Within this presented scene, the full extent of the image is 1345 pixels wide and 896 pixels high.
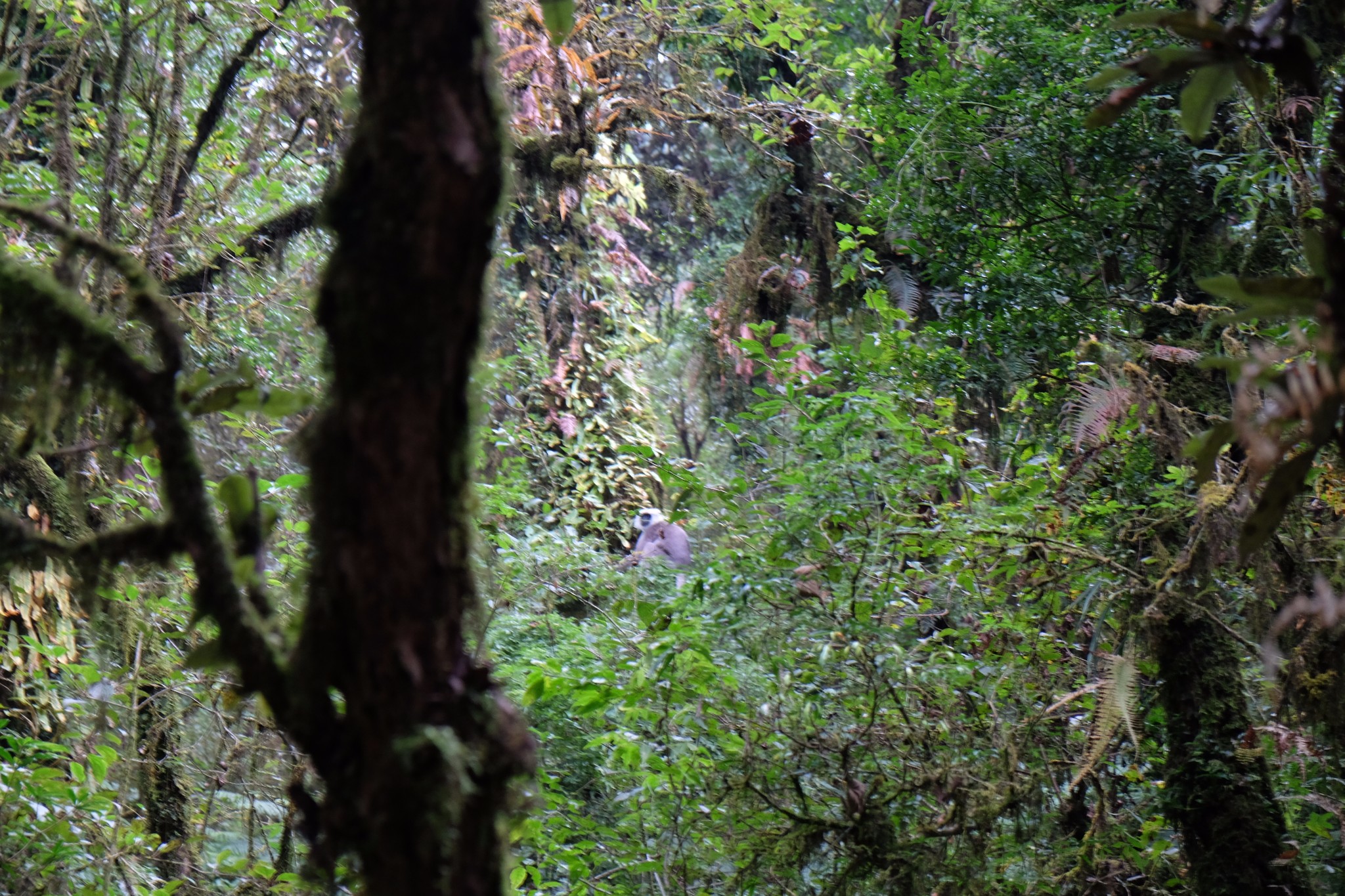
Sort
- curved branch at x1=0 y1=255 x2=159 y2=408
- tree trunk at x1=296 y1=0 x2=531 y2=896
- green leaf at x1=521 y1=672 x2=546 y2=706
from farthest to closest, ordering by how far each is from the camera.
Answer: green leaf at x1=521 y1=672 x2=546 y2=706 → curved branch at x1=0 y1=255 x2=159 y2=408 → tree trunk at x1=296 y1=0 x2=531 y2=896

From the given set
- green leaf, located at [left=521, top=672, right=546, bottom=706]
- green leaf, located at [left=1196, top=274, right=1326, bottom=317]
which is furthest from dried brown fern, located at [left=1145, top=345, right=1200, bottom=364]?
green leaf, located at [left=521, top=672, right=546, bottom=706]

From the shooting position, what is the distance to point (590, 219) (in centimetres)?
685

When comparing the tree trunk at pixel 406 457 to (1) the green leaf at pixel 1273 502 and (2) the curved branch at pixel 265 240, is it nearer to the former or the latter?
(1) the green leaf at pixel 1273 502

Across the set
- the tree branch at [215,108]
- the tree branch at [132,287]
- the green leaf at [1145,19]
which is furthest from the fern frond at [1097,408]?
the tree branch at [215,108]

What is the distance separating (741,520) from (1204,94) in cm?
183

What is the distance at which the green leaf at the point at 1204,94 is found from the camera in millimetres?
1060

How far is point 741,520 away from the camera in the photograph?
2.77 meters

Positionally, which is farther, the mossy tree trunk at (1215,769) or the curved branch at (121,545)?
the mossy tree trunk at (1215,769)

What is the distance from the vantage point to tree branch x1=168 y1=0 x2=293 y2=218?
11.8 ft

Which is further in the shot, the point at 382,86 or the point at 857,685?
the point at 857,685

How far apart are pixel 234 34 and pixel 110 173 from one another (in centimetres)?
146

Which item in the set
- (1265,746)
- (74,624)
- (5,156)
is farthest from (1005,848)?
(5,156)

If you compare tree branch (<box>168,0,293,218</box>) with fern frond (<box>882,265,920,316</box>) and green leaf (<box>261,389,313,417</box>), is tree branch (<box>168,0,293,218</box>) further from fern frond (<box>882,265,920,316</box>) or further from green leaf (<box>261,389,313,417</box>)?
green leaf (<box>261,389,313,417</box>)

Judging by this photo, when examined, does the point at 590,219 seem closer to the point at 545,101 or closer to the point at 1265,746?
the point at 545,101
